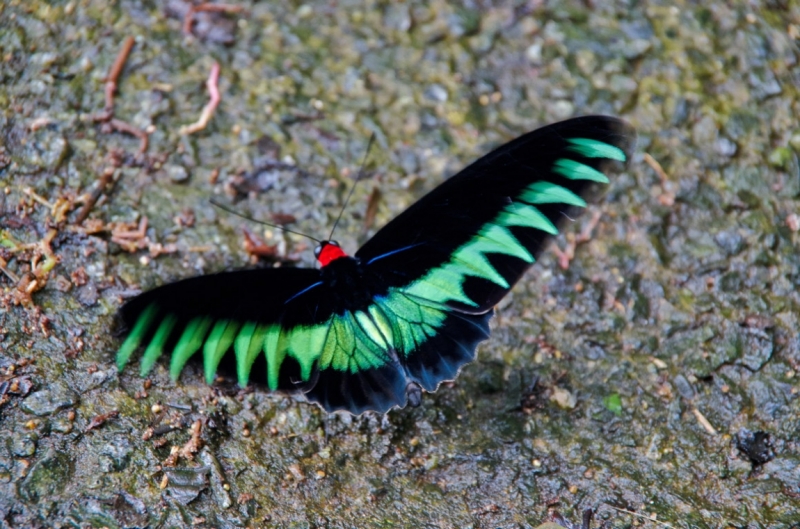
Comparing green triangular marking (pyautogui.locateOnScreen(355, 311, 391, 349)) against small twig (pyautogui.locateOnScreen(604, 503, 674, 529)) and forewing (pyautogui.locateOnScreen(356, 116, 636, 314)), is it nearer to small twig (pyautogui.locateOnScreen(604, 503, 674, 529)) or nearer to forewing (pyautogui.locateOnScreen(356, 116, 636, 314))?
forewing (pyautogui.locateOnScreen(356, 116, 636, 314))

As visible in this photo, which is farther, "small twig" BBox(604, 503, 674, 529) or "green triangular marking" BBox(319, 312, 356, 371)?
"green triangular marking" BBox(319, 312, 356, 371)

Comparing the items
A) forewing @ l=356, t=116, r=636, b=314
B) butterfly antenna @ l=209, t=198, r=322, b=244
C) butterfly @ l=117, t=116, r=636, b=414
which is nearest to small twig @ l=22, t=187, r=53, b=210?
butterfly antenna @ l=209, t=198, r=322, b=244

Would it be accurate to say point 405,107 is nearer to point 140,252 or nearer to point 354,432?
point 140,252

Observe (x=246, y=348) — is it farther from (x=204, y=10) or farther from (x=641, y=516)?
(x=204, y=10)

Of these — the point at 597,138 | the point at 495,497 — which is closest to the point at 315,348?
the point at 495,497

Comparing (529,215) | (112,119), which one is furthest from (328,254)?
(112,119)

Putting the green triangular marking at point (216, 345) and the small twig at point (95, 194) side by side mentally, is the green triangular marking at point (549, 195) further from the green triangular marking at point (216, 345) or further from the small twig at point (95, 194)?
the small twig at point (95, 194)

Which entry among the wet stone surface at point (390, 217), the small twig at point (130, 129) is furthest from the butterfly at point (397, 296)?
the small twig at point (130, 129)
